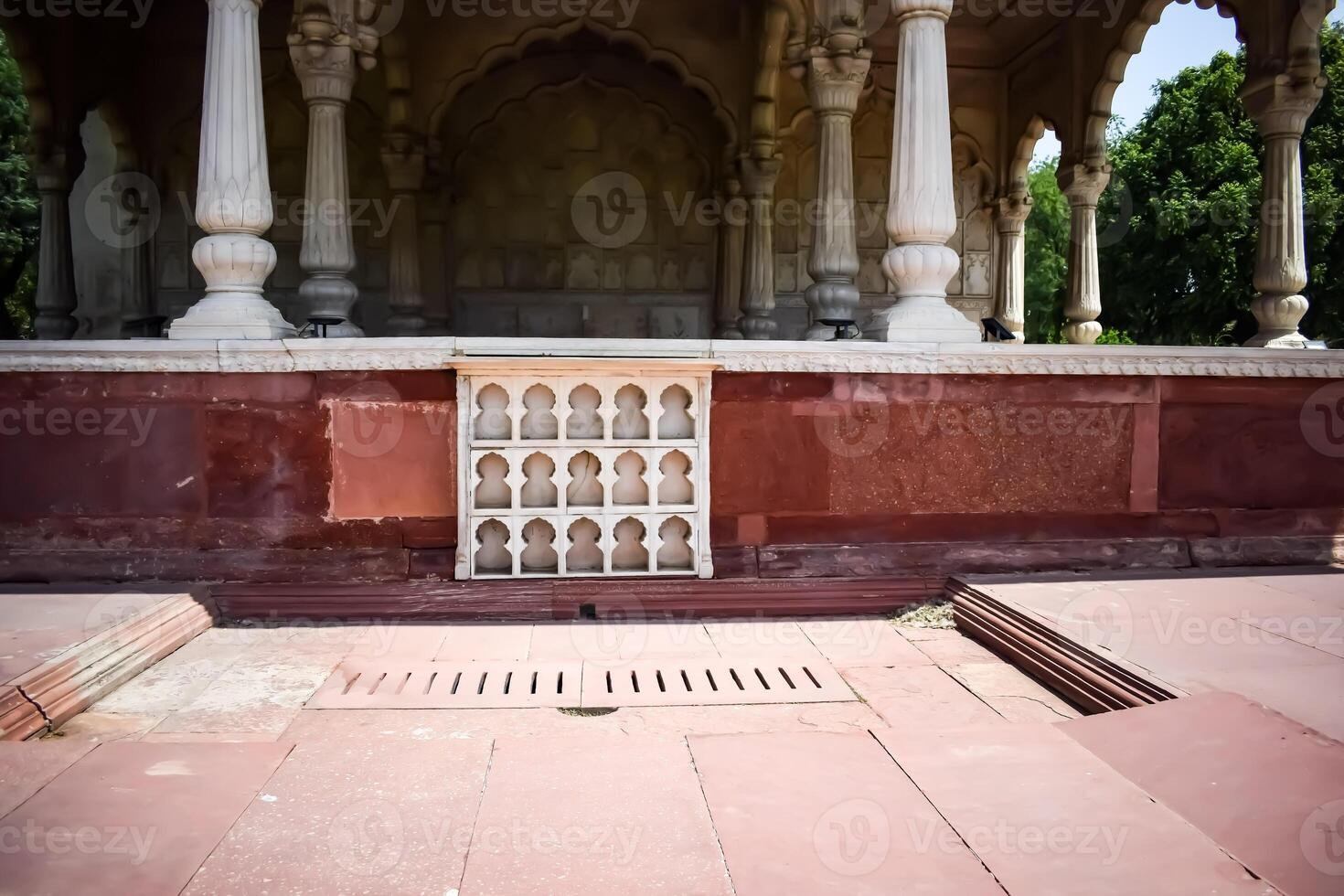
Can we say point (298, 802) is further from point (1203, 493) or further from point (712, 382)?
point (1203, 493)

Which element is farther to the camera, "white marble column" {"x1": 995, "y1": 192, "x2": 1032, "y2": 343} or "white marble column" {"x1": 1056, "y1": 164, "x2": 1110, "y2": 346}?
"white marble column" {"x1": 995, "y1": 192, "x2": 1032, "y2": 343}

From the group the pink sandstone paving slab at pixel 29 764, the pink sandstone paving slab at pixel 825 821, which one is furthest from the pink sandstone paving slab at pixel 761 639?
the pink sandstone paving slab at pixel 29 764

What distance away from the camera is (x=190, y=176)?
9.63m

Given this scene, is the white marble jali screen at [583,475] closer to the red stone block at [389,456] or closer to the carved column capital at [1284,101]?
the red stone block at [389,456]

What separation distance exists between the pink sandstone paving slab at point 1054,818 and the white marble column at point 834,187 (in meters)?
4.08

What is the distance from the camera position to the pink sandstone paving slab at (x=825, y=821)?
2049mm

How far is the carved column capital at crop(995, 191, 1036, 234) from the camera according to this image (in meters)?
10.4

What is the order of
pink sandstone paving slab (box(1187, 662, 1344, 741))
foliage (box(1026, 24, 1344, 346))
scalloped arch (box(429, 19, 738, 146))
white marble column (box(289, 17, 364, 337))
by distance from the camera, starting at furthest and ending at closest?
foliage (box(1026, 24, 1344, 346)), scalloped arch (box(429, 19, 738, 146)), white marble column (box(289, 17, 364, 337)), pink sandstone paving slab (box(1187, 662, 1344, 741))

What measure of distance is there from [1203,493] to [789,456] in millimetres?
2148

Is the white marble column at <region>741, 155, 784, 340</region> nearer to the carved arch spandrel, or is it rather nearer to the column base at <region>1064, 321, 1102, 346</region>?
the carved arch spandrel

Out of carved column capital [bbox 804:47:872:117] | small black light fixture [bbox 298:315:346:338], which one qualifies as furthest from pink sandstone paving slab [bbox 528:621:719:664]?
carved column capital [bbox 804:47:872:117]

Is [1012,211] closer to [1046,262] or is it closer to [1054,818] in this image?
[1054,818]

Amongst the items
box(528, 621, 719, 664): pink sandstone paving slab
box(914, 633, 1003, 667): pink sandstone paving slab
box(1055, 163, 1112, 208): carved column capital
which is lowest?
box(914, 633, 1003, 667): pink sandstone paving slab

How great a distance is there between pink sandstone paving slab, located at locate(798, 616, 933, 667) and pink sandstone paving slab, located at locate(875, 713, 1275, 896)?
31.1 inches
